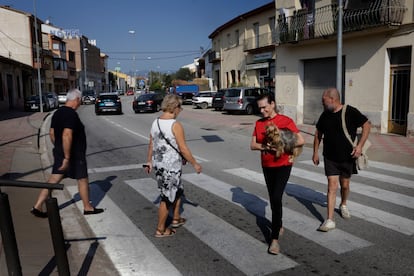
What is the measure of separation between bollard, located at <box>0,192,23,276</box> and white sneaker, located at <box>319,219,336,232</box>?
3359mm

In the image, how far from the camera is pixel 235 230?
4.86 metres

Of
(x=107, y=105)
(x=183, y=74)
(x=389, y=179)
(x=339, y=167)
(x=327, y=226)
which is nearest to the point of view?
(x=327, y=226)

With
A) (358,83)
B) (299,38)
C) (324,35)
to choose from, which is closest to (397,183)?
(358,83)

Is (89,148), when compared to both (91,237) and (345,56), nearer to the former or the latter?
(91,237)

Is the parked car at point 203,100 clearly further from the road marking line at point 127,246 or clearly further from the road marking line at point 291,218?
the road marking line at point 127,246

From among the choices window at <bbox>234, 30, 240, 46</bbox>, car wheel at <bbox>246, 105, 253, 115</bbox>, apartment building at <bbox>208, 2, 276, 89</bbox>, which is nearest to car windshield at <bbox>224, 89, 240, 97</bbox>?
car wheel at <bbox>246, 105, 253, 115</bbox>

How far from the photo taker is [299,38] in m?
18.2

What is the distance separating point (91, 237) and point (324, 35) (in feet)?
47.5

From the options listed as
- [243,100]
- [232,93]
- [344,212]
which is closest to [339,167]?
[344,212]

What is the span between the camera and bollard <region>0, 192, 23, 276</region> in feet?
9.55

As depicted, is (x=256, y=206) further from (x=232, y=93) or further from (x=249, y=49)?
(x=249, y=49)

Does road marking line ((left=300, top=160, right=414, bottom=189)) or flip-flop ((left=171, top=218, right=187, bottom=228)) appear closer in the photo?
flip-flop ((left=171, top=218, right=187, bottom=228))

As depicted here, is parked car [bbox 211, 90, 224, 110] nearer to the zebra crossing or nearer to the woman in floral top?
the zebra crossing

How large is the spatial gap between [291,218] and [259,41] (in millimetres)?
24644
